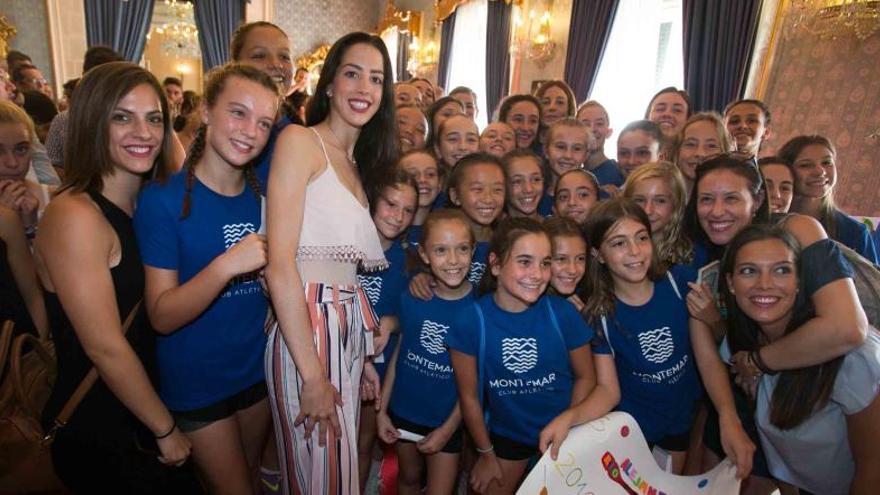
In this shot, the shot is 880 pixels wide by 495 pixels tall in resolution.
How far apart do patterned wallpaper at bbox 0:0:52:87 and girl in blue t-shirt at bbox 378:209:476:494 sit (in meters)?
9.89

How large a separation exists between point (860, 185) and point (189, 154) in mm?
4975

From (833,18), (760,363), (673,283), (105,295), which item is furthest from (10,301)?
(833,18)

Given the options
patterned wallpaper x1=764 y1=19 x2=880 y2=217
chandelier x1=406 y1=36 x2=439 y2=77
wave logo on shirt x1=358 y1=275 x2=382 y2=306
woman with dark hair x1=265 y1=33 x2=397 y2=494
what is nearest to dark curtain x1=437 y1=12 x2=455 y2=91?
chandelier x1=406 y1=36 x2=439 y2=77

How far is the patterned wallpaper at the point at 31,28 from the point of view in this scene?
328 inches

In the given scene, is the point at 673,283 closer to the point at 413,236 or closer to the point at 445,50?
the point at 413,236

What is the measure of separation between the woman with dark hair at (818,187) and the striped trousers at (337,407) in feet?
8.03

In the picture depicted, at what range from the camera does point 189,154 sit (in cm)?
A: 154

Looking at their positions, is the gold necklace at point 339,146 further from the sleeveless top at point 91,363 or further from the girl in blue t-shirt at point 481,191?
the girl in blue t-shirt at point 481,191

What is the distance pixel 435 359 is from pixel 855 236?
2255mm

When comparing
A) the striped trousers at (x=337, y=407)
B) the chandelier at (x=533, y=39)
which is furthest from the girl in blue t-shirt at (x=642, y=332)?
the chandelier at (x=533, y=39)

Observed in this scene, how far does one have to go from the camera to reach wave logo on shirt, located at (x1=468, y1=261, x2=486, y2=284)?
2139mm

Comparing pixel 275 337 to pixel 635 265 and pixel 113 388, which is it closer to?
pixel 113 388

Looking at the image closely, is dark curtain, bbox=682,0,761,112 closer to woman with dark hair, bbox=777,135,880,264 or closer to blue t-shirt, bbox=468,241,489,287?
woman with dark hair, bbox=777,135,880,264

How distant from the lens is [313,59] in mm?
11281
